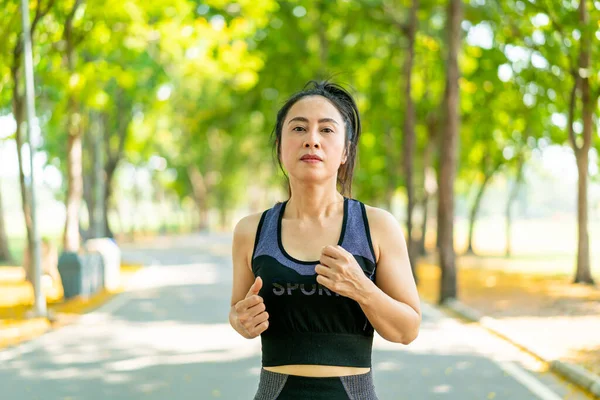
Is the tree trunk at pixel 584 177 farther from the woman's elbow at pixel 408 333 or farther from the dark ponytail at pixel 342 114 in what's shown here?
the woman's elbow at pixel 408 333

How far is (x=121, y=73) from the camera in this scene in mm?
15719

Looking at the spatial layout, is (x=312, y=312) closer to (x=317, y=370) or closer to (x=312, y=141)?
(x=317, y=370)

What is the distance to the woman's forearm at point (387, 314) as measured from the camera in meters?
2.22

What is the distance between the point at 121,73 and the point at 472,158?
25729mm

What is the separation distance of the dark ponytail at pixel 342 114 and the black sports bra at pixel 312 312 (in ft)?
0.98

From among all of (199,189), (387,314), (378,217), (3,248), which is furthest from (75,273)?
(199,189)

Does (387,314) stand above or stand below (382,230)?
below

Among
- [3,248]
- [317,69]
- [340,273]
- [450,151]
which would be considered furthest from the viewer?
[3,248]

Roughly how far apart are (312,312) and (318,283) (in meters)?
0.09

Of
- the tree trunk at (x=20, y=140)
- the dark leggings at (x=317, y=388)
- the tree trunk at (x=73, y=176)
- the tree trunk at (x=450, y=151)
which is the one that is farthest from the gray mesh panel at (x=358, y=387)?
the tree trunk at (x=73, y=176)

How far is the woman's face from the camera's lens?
2385 mm

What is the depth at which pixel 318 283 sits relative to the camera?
2.29m

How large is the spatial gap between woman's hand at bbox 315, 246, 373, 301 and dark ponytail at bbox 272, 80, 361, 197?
490 millimetres

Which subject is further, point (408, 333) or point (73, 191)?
point (73, 191)
